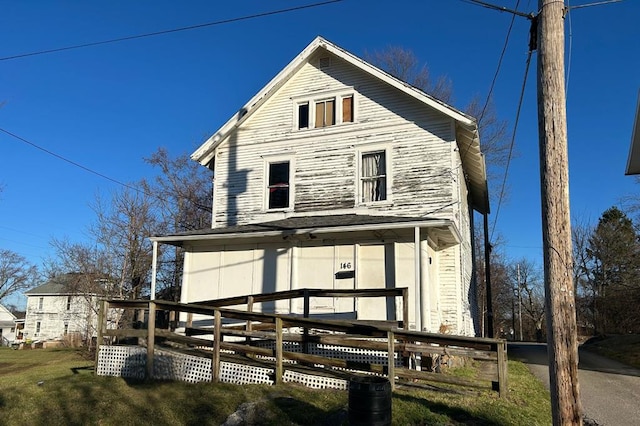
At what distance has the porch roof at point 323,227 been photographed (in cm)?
1112

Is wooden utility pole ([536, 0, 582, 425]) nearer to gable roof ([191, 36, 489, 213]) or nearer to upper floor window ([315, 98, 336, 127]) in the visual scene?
gable roof ([191, 36, 489, 213])

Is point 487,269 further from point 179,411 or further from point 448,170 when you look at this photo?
point 179,411

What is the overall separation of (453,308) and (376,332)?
21.7 feet

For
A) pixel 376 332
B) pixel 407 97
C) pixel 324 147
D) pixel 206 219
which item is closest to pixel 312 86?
pixel 324 147

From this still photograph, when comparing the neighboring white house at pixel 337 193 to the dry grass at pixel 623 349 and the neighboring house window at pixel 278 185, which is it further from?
the dry grass at pixel 623 349

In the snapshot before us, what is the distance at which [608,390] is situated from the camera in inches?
405

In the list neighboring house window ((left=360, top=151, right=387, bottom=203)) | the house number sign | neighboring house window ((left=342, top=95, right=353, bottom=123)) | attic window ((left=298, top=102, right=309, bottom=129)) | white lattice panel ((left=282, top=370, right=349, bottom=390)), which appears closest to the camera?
white lattice panel ((left=282, top=370, right=349, bottom=390))

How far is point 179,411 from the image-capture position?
22.5ft

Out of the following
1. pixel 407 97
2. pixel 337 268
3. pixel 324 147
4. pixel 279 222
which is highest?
pixel 407 97

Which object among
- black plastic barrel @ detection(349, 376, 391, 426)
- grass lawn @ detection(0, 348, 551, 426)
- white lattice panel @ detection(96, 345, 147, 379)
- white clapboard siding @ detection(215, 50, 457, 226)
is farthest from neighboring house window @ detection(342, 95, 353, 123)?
black plastic barrel @ detection(349, 376, 391, 426)

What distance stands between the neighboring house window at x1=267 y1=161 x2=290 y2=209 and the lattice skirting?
259 inches

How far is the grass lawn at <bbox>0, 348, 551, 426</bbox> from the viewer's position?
252 inches

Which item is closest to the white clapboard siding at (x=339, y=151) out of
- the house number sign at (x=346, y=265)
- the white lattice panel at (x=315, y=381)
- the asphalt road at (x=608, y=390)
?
the house number sign at (x=346, y=265)

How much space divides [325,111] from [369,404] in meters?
11.0
